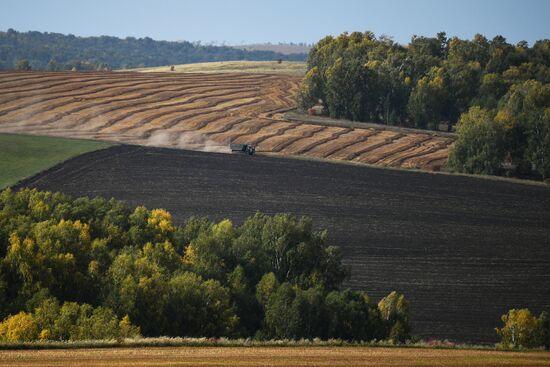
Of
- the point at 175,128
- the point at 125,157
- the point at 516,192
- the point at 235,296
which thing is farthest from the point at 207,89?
the point at 235,296

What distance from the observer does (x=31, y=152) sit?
81688 mm

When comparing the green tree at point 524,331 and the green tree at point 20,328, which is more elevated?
the green tree at point 20,328

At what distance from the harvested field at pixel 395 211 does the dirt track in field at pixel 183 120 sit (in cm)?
750

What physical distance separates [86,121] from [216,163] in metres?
24.1

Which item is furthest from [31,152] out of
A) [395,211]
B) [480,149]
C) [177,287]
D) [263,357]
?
[263,357]

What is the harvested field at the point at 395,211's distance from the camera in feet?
160

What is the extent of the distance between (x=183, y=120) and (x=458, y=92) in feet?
114

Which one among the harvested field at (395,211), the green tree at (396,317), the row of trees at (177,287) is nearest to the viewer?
the row of trees at (177,287)

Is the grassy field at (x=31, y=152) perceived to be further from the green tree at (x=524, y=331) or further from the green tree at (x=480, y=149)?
the green tree at (x=524, y=331)

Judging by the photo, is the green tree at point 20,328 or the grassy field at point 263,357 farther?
the green tree at point 20,328

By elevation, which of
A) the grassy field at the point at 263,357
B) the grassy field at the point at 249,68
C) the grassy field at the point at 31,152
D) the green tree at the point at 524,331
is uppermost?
the grassy field at the point at 249,68

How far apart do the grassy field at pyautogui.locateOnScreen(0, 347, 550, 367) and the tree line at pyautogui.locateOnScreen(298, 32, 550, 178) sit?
191ft

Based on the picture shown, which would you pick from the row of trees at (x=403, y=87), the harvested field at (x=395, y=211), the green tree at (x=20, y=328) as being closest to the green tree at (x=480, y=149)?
→ the harvested field at (x=395, y=211)

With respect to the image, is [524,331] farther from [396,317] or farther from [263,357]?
[263,357]
